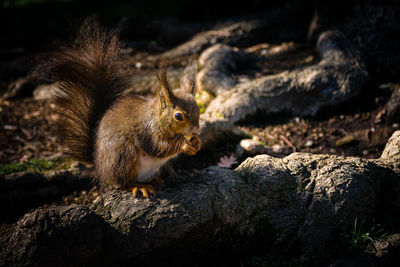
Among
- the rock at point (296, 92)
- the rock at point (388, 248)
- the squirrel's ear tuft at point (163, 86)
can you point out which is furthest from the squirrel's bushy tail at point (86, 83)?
the rock at point (388, 248)

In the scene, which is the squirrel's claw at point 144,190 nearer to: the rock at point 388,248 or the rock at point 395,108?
the rock at point 388,248

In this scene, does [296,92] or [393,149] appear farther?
[296,92]

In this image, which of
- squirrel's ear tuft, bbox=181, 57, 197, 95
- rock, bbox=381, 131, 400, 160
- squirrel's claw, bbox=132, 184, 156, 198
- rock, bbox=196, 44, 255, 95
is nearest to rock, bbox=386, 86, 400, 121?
rock, bbox=381, 131, 400, 160

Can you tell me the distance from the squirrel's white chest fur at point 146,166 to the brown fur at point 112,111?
0.12ft

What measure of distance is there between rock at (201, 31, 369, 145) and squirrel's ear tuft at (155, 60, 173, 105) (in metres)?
1.59

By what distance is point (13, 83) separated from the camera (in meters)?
5.89

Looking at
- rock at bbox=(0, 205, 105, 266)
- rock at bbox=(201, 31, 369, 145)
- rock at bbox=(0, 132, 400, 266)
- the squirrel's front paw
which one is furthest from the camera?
rock at bbox=(201, 31, 369, 145)

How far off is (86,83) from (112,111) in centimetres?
32

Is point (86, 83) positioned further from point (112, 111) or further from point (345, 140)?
point (345, 140)

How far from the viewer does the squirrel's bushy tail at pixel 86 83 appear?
8.25ft

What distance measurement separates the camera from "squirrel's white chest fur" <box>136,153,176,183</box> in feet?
7.85

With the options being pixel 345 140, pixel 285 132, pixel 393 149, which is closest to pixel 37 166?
pixel 285 132

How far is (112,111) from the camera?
97.5 inches

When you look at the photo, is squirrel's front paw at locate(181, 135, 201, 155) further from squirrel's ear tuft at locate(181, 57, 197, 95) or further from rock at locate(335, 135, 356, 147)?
rock at locate(335, 135, 356, 147)
